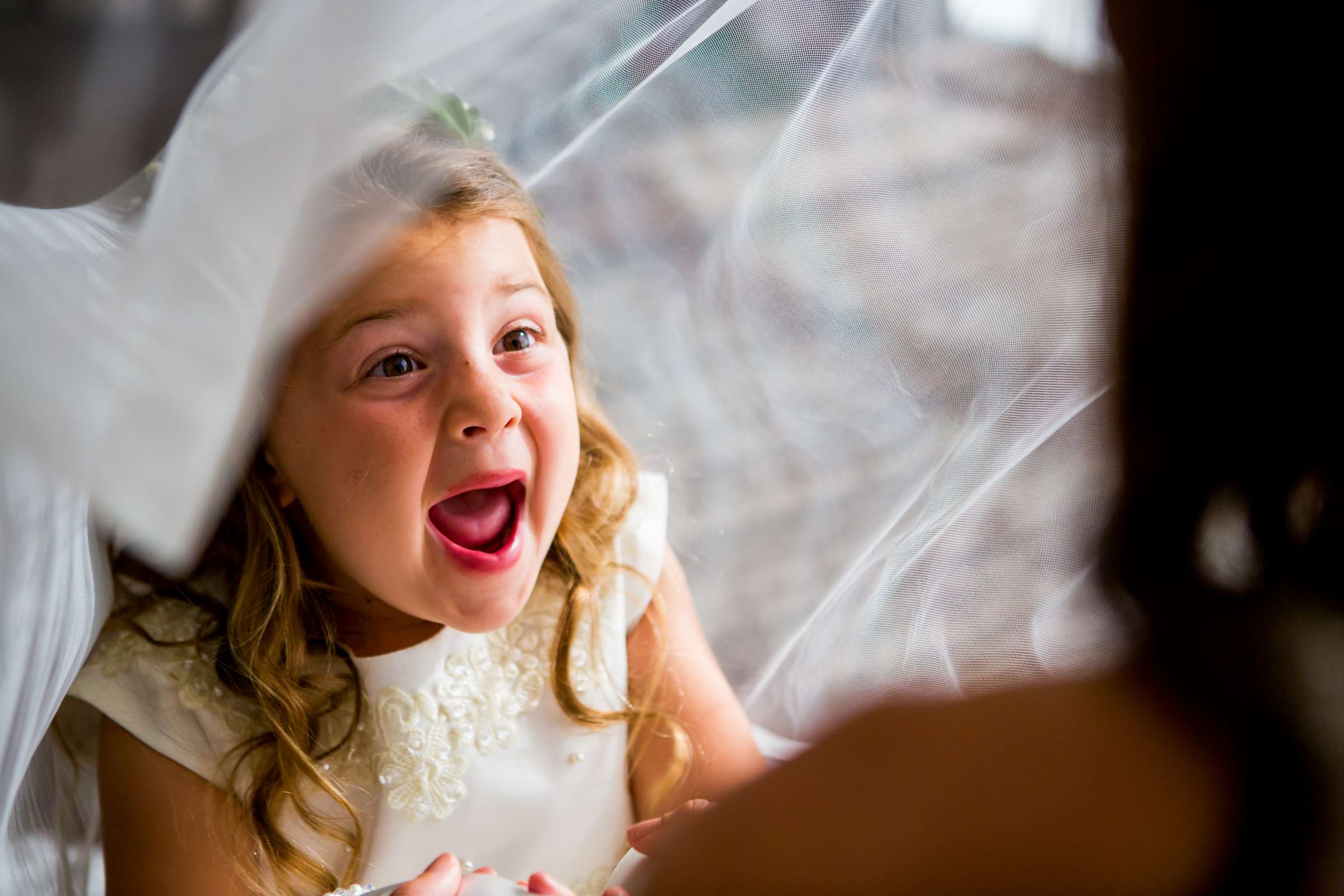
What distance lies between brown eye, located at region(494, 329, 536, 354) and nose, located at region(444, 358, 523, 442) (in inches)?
1.9

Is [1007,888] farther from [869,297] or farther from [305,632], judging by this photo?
[305,632]

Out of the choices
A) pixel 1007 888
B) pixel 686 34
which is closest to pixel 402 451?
pixel 686 34

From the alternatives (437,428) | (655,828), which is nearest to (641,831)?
(655,828)

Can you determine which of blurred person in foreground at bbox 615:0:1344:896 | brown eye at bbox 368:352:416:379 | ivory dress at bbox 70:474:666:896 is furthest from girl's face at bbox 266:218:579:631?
blurred person in foreground at bbox 615:0:1344:896

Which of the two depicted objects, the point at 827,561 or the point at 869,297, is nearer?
the point at 869,297

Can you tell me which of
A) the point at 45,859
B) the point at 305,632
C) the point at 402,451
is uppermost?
the point at 402,451

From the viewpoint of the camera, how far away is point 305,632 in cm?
91

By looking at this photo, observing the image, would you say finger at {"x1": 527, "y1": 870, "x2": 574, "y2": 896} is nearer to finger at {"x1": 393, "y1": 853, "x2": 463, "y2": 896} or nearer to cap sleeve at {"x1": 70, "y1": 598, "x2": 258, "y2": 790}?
finger at {"x1": 393, "y1": 853, "x2": 463, "y2": 896}

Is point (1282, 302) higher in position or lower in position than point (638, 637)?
higher

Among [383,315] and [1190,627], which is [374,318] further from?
[1190,627]

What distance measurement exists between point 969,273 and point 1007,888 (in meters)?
0.43

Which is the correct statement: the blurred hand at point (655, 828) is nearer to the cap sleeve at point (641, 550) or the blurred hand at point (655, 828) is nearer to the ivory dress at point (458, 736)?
the ivory dress at point (458, 736)

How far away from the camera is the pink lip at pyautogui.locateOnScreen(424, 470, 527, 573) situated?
82 cm

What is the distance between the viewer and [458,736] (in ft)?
3.16
